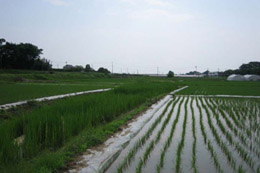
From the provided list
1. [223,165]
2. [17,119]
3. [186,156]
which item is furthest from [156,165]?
[17,119]

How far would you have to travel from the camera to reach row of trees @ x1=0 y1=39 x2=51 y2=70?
111ft

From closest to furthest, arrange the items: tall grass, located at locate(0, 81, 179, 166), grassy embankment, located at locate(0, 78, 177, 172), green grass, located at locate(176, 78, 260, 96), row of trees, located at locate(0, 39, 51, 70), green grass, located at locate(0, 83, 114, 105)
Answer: grassy embankment, located at locate(0, 78, 177, 172)
tall grass, located at locate(0, 81, 179, 166)
green grass, located at locate(0, 83, 114, 105)
green grass, located at locate(176, 78, 260, 96)
row of trees, located at locate(0, 39, 51, 70)

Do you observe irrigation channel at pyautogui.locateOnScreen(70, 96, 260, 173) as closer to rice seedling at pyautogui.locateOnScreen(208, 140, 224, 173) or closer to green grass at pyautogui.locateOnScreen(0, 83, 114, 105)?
rice seedling at pyautogui.locateOnScreen(208, 140, 224, 173)

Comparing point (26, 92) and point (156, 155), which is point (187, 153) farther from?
point (26, 92)

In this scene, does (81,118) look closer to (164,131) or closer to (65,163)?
(65,163)

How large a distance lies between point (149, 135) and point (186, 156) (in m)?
1.18

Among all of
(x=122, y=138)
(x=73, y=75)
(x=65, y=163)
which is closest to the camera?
(x=65, y=163)

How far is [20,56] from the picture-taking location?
34.6m

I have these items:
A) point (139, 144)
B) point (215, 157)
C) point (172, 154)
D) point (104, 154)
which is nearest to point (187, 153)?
point (172, 154)

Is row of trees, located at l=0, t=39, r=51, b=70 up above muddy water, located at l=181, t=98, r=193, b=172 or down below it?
above

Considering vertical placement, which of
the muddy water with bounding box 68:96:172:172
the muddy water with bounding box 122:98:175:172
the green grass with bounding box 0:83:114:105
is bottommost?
the muddy water with bounding box 122:98:175:172

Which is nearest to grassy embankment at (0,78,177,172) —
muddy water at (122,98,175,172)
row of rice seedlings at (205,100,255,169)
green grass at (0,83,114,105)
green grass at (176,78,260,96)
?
muddy water at (122,98,175,172)

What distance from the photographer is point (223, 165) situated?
8.82 feet

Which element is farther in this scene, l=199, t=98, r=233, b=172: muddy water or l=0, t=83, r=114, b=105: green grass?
l=0, t=83, r=114, b=105: green grass
